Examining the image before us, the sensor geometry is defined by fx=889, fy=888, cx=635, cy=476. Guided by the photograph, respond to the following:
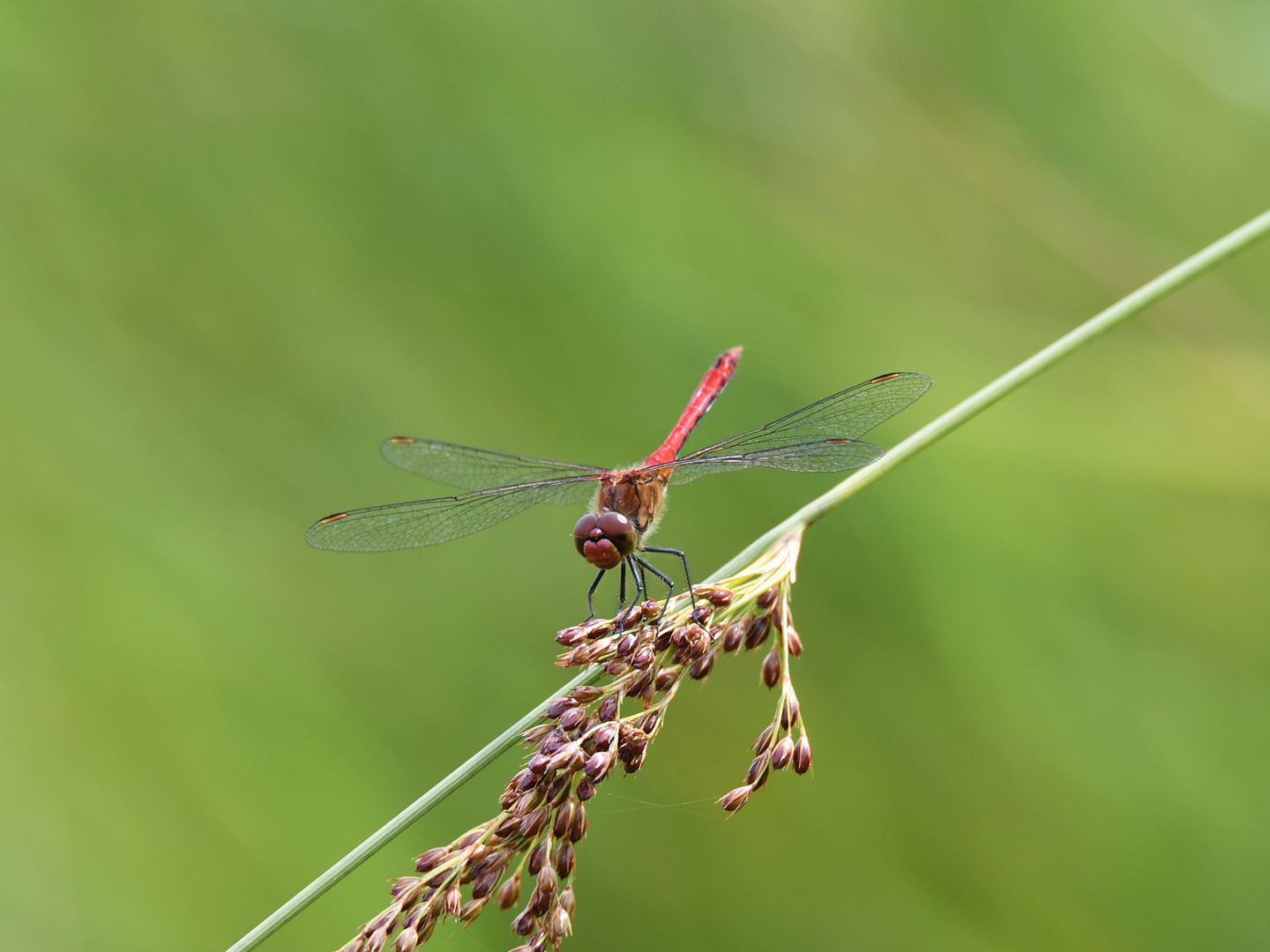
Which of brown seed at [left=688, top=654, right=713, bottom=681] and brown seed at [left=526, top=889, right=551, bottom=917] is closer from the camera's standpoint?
brown seed at [left=526, top=889, right=551, bottom=917]

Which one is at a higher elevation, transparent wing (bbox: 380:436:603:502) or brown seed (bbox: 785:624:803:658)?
transparent wing (bbox: 380:436:603:502)

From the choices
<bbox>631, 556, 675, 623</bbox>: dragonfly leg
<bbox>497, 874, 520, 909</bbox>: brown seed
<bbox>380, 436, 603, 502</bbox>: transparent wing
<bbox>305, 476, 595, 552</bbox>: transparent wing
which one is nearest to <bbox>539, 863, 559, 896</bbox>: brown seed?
<bbox>497, 874, 520, 909</bbox>: brown seed

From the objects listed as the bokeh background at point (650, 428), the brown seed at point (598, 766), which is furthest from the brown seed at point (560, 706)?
the bokeh background at point (650, 428)

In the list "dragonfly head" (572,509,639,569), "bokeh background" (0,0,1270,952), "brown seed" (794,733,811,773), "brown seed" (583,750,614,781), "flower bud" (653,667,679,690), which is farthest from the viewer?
"bokeh background" (0,0,1270,952)

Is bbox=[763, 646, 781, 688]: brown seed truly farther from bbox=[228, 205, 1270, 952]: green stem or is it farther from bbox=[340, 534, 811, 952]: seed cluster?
bbox=[228, 205, 1270, 952]: green stem

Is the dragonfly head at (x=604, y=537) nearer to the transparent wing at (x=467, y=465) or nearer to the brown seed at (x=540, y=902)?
the transparent wing at (x=467, y=465)

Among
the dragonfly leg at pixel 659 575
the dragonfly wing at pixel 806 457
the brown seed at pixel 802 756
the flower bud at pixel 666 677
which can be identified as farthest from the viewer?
the dragonfly leg at pixel 659 575

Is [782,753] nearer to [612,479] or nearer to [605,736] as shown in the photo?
[605,736]

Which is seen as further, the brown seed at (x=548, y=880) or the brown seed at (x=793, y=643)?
the brown seed at (x=793, y=643)
